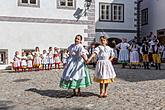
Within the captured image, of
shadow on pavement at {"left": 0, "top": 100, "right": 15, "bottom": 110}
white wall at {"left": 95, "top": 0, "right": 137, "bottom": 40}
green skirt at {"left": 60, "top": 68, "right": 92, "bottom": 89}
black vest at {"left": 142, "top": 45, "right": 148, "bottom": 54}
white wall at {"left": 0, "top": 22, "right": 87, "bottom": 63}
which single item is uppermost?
white wall at {"left": 95, "top": 0, "right": 137, "bottom": 40}

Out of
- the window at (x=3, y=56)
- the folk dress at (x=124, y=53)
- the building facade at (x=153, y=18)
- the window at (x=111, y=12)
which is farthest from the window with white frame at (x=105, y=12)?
the window at (x=3, y=56)

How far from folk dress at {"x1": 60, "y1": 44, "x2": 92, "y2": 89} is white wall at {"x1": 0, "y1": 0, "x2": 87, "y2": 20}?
1308cm

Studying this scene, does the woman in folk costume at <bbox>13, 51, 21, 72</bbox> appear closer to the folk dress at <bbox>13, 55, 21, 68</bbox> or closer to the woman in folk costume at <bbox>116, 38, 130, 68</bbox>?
the folk dress at <bbox>13, 55, 21, 68</bbox>

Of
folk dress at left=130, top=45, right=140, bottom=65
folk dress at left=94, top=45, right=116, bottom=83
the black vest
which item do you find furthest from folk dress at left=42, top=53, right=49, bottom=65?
folk dress at left=94, top=45, right=116, bottom=83

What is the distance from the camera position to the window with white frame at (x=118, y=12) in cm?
2811

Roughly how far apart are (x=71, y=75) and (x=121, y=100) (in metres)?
1.52

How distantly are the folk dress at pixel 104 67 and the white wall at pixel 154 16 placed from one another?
1936 centimetres

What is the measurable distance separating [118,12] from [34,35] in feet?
26.7

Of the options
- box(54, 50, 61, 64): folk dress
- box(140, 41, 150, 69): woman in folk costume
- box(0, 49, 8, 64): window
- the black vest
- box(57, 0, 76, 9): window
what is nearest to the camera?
box(140, 41, 150, 69): woman in folk costume

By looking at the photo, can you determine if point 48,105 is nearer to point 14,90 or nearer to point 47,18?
point 14,90

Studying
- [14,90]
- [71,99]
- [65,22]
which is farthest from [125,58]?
[71,99]

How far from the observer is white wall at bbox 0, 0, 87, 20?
2233cm

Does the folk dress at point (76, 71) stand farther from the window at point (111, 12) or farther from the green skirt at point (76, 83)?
the window at point (111, 12)

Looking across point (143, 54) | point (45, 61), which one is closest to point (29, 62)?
point (45, 61)
